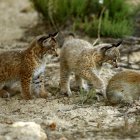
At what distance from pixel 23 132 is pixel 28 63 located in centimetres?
245

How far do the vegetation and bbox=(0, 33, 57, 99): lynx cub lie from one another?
3.63 meters

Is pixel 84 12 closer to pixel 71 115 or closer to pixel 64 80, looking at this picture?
pixel 64 80

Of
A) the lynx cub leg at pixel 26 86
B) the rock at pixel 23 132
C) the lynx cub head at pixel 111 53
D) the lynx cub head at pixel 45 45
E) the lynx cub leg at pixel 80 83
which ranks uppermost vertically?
the lynx cub head at pixel 45 45

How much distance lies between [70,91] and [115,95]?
1187mm

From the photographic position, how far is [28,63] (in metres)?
10.6

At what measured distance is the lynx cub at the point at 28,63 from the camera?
1052 centimetres

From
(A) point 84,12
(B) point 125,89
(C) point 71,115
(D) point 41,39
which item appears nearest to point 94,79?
(B) point 125,89

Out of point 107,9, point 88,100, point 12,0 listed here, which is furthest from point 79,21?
point 88,100

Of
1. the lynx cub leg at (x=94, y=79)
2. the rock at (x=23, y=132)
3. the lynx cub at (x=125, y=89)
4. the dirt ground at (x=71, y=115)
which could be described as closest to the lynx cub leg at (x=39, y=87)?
the dirt ground at (x=71, y=115)

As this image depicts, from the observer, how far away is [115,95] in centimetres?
1011

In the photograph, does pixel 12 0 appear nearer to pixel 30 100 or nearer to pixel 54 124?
pixel 30 100

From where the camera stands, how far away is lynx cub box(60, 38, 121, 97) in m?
10.6

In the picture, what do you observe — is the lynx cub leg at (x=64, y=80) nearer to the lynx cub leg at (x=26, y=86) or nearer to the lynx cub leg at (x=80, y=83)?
the lynx cub leg at (x=80, y=83)

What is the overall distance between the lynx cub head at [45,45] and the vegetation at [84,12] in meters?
3.63
